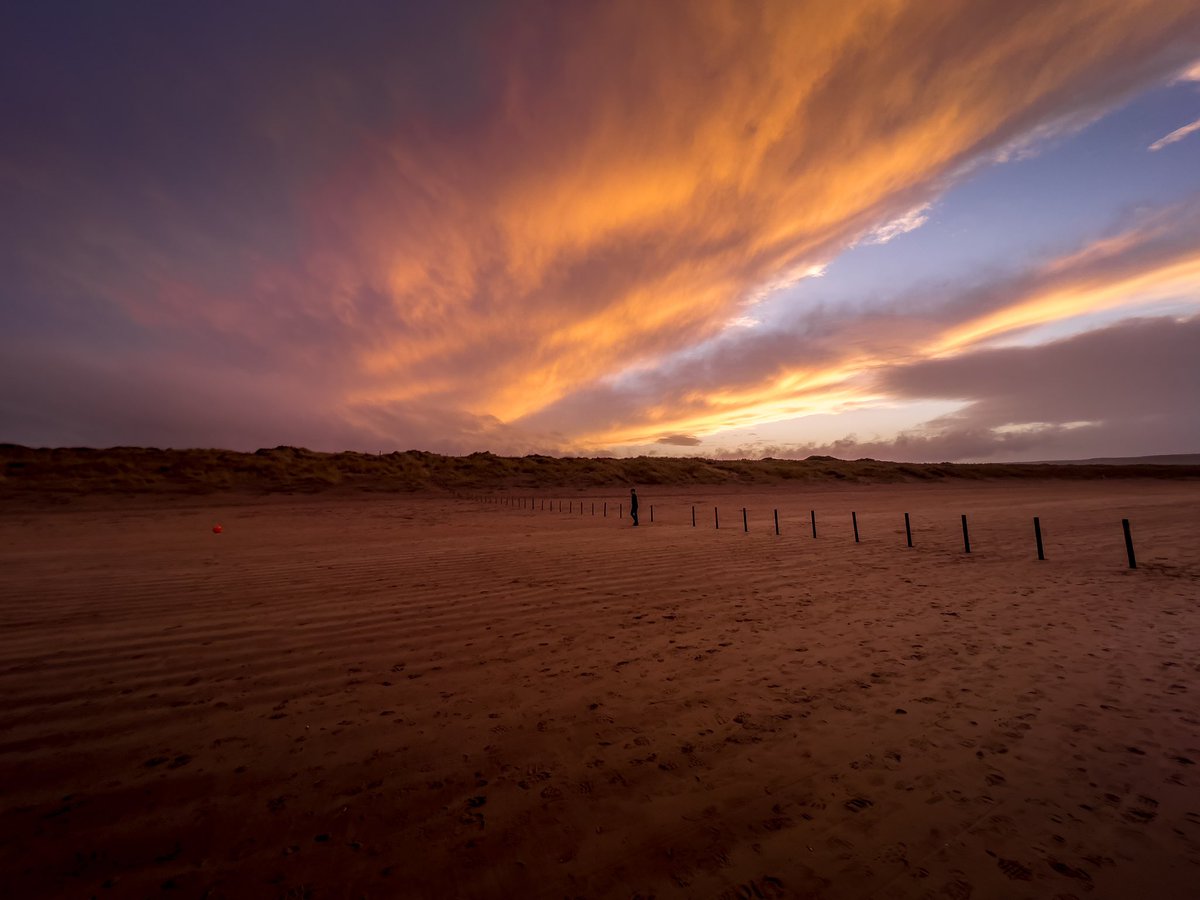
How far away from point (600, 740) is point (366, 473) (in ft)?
196

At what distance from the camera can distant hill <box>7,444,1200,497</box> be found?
45281 mm

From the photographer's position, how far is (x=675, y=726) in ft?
14.1

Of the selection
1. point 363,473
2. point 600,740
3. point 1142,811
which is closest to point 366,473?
point 363,473

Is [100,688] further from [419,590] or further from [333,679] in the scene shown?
[419,590]

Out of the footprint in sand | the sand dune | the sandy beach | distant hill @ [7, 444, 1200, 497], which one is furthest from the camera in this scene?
distant hill @ [7, 444, 1200, 497]

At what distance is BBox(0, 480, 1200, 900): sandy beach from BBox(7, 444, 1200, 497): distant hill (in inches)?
1775

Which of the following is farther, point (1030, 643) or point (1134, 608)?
point (1134, 608)

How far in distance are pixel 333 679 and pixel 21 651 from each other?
424 centimetres

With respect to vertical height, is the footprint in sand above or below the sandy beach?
below

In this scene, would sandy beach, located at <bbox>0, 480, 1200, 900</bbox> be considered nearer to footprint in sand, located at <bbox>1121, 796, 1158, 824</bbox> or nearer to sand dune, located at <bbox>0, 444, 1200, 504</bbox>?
footprint in sand, located at <bbox>1121, 796, 1158, 824</bbox>

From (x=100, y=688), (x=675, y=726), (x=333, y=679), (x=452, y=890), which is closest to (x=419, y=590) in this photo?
(x=333, y=679)

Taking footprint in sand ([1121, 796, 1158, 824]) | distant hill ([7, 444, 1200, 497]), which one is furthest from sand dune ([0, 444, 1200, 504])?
footprint in sand ([1121, 796, 1158, 824])

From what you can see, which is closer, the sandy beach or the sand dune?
the sandy beach

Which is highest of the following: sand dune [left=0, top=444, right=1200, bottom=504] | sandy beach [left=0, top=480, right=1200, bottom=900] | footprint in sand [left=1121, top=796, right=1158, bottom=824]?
sand dune [left=0, top=444, right=1200, bottom=504]
